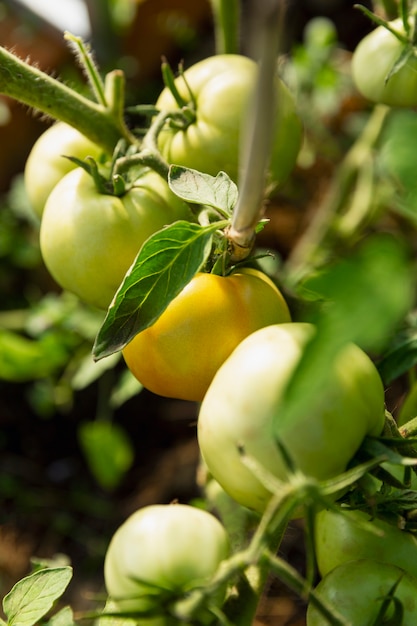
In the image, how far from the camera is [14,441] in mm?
1331

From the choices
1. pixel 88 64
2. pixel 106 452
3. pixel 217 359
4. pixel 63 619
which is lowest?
pixel 106 452

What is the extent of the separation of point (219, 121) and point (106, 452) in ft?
2.22

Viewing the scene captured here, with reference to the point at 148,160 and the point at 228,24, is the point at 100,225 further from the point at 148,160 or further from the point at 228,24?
the point at 228,24

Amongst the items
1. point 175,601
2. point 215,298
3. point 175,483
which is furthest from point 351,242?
point 175,601

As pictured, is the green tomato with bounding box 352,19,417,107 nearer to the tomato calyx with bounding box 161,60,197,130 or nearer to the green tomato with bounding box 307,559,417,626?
the tomato calyx with bounding box 161,60,197,130

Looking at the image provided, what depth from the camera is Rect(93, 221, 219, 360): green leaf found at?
0.44 meters

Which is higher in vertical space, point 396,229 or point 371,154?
point 371,154

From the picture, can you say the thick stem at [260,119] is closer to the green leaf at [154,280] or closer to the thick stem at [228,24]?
the green leaf at [154,280]

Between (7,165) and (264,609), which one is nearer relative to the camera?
(264,609)

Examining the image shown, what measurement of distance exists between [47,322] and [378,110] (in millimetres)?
584

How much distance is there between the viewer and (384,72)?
1.99ft

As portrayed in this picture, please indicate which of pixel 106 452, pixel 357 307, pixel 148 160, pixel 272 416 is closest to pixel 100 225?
pixel 148 160

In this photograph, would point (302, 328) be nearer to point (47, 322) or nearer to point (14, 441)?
point (47, 322)

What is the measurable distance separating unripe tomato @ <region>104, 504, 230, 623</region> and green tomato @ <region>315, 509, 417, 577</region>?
11 cm
